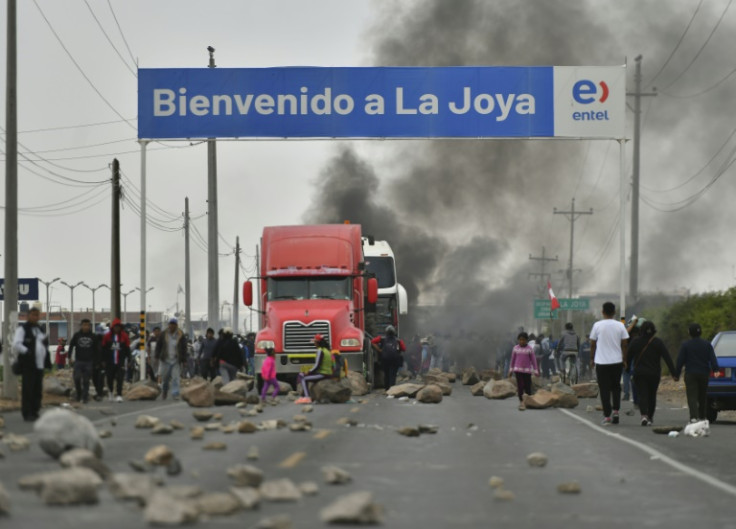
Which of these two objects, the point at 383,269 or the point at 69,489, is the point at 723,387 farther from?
the point at 383,269

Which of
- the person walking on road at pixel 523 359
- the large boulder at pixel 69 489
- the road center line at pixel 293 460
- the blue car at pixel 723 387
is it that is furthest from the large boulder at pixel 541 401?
the large boulder at pixel 69 489

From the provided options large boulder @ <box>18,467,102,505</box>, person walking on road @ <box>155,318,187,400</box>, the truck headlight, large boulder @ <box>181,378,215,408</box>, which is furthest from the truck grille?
large boulder @ <box>18,467,102,505</box>

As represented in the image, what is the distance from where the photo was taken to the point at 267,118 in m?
36.6

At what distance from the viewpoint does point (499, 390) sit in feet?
110

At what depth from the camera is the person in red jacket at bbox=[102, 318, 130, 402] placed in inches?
1162

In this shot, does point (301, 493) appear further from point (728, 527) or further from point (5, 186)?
point (5, 186)

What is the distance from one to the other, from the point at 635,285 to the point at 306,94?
24505 millimetres

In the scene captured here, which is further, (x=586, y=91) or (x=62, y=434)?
(x=586, y=91)

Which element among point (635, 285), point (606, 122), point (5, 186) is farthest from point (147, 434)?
point (635, 285)

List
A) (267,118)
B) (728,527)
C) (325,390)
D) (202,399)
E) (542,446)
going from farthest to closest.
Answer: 1. (267,118)
2. (325,390)
3. (202,399)
4. (542,446)
5. (728,527)

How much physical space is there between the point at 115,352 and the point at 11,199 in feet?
13.1

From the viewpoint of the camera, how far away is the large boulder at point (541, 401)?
1105 inches

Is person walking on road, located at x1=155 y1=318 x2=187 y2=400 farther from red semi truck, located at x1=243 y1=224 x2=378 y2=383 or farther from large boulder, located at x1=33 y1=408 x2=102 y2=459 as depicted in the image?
large boulder, located at x1=33 y1=408 x2=102 y2=459

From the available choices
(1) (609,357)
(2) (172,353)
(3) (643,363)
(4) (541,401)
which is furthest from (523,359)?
(2) (172,353)
